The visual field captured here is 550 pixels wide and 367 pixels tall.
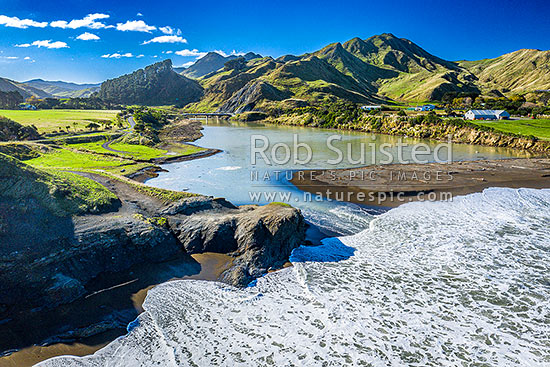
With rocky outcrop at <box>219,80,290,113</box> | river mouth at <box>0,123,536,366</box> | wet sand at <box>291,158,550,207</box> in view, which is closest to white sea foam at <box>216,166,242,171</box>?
wet sand at <box>291,158,550,207</box>

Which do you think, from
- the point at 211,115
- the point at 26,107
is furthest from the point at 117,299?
the point at 26,107

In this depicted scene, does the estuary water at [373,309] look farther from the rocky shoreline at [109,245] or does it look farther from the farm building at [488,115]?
the farm building at [488,115]

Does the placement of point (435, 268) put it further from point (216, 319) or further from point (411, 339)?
point (216, 319)

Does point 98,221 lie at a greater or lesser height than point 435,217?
greater

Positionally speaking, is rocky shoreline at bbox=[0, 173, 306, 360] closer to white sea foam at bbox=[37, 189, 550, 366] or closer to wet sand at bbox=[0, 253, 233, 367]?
wet sand at bbox=[0, 253, 233, 367]

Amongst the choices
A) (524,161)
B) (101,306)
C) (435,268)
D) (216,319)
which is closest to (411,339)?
(435,268)

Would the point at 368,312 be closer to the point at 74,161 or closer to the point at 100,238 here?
the point at 100,238

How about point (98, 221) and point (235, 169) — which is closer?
point (98, 221)
